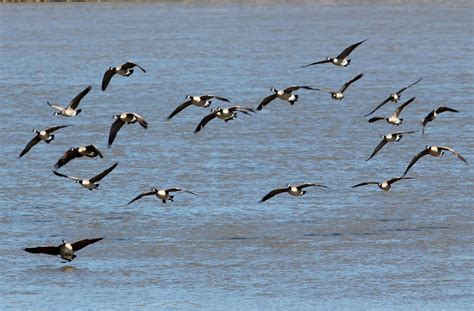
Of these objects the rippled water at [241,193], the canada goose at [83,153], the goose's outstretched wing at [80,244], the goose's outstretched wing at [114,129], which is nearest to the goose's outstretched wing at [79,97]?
the goose's outstretched wing at [114,129]

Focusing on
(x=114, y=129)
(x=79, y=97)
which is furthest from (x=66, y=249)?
(x=79, y=97)

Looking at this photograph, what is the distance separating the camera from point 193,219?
1952cm

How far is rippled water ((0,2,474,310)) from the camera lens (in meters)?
15.9

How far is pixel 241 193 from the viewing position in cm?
2098

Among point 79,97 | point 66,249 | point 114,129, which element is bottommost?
point 66,249

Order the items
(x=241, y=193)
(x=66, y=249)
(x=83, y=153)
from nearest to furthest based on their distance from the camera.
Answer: (x=66, y=249)
(x=83, y=153)
(x=241, y=193)

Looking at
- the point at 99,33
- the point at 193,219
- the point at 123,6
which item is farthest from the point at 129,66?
the point at 123,6

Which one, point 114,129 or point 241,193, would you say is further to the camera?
point 241,193

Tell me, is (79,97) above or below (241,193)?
above

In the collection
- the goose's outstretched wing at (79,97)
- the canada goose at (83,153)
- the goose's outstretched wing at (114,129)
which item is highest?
the goose's outstretched wing at (79,97)

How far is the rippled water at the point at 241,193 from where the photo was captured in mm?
15875

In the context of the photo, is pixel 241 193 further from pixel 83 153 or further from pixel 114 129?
pixel 83 153

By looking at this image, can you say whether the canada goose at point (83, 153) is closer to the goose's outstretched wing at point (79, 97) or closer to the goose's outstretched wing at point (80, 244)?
the goose's outstretched wing at point (79, 97)

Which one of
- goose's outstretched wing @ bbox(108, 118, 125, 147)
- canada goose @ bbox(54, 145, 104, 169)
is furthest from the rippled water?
goose's outstretched wing @ bbox(108, 118, 125, 147)
